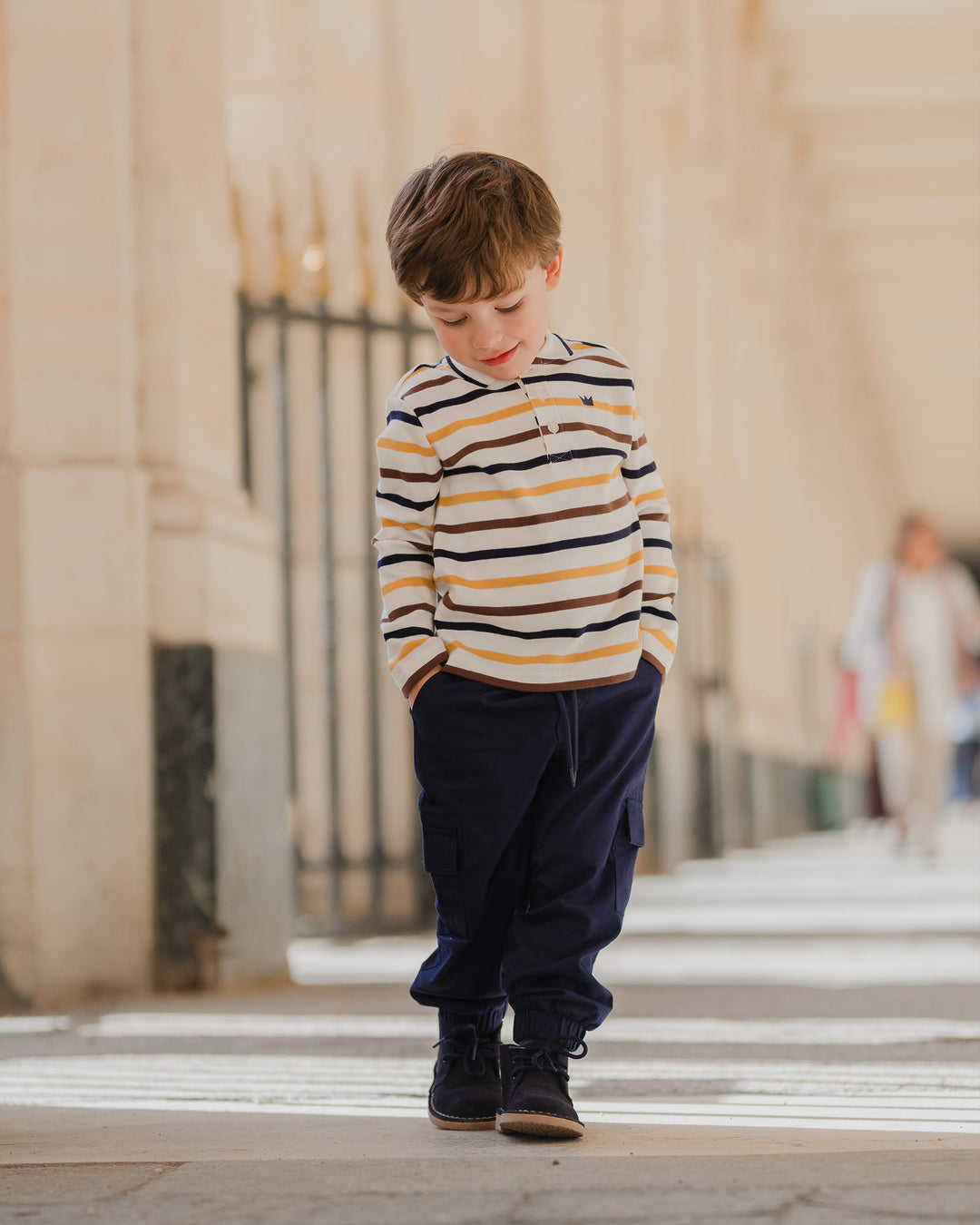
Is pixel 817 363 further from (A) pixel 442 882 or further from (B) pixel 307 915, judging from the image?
(A) pixel 442 882

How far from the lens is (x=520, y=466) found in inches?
105

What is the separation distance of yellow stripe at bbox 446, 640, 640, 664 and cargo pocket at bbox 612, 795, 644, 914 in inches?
8.4

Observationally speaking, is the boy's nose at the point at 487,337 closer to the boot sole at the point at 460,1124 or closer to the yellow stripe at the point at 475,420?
the yellow stripe at the point at 475,420

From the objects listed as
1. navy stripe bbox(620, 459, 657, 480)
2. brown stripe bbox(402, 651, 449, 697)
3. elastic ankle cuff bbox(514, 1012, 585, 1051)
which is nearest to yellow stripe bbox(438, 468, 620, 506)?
navy stripe bbox(620, 459, 657, 480)

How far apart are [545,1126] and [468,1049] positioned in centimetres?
26

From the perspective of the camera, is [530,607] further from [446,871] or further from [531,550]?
[446,871]

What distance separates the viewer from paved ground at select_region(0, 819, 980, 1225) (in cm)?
201

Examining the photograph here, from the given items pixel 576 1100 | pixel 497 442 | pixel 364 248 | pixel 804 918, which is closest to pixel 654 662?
pixel 497 442

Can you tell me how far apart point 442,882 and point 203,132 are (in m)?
2.83

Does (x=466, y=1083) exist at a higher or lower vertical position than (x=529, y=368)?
lower

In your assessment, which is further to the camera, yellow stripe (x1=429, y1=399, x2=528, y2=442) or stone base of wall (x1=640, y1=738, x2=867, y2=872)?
stone base of wall (x1=640, y1=738, x2=867, y2=872)

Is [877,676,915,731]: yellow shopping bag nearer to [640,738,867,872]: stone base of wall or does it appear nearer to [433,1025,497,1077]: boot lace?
[640,738,867,872]: stone base of wall

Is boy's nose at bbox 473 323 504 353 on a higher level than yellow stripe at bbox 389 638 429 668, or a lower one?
higher

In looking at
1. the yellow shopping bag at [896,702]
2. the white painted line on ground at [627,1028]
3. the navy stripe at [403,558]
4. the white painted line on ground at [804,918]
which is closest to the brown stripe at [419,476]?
the navy stripe at [403,558]
